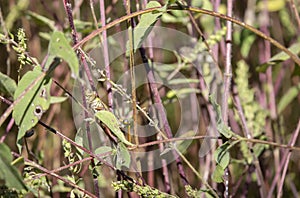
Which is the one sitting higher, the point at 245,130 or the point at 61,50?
the point at 61,50

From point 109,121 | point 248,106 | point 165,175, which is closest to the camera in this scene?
point 109,121

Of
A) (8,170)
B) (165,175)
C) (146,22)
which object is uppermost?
(146,22)

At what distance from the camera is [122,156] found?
622 millimetres

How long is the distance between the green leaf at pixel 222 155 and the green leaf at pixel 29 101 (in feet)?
0.72

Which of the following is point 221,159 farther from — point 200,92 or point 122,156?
point 200,92

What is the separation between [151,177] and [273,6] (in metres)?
0.59

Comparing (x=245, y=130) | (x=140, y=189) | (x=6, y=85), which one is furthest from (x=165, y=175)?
(x=6, y=85)

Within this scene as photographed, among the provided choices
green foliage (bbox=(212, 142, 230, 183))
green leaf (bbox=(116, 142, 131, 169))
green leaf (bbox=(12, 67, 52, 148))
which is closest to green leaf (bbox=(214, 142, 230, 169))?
green foliage (bbox=(212, 142, 230, 183))

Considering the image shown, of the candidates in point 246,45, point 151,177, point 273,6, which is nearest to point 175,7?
point 151,177

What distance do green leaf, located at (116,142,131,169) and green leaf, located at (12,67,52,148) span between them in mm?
115

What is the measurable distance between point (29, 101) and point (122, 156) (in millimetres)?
150

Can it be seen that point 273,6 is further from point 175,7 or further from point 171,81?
point 175,7

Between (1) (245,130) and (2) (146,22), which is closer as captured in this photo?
(2) (146,22)

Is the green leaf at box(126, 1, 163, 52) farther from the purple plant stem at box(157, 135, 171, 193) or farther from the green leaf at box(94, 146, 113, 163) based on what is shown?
the purple plant stem at box(157, 135, 171, 193)
